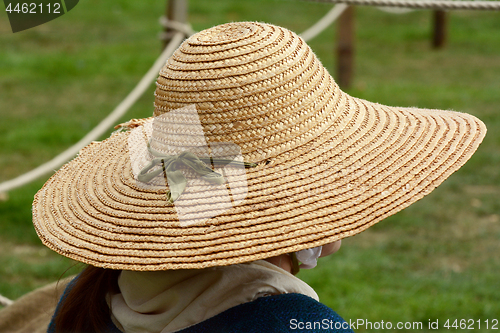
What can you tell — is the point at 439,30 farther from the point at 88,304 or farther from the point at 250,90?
the point at 88,304

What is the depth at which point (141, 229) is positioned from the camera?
1.01m

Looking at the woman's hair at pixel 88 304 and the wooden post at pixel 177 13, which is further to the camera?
the wooden post at pixel 177 13

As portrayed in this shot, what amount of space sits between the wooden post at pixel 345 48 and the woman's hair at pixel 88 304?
4.41 meters

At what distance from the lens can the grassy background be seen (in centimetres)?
277

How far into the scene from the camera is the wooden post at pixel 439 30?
7020mm

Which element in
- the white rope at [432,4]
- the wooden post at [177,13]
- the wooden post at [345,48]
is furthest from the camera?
the wooden post at [345,48]

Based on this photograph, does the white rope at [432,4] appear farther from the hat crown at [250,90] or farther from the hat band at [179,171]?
the hat band at [179,171]

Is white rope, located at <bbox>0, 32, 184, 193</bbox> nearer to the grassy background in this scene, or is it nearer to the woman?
the grassy background

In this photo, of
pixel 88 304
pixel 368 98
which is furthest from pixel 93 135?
pixel 368 98

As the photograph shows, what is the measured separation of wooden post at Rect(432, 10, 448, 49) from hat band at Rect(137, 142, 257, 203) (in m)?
6.61

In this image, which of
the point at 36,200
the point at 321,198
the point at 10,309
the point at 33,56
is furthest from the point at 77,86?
the point at 321,198
